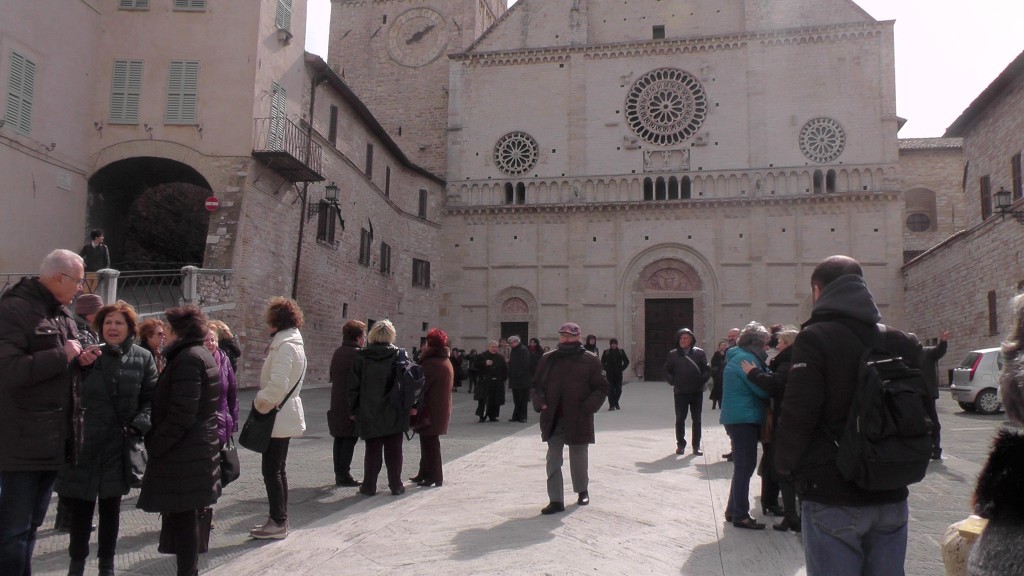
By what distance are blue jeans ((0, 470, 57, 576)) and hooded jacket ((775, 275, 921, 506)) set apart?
389 centimetres

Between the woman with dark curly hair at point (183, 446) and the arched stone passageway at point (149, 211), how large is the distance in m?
13.4

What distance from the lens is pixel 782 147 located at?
31.4 meters

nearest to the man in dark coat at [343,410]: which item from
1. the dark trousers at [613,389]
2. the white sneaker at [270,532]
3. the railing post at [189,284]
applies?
the white sneaker at [270,532]

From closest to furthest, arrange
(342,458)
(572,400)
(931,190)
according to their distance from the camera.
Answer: (572,400), (342,458), (931,190)

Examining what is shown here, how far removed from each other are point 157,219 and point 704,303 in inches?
828

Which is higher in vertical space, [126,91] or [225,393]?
[126,91]

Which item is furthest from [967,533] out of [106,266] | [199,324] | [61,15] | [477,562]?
[61,15]

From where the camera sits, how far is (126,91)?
59.0 feet

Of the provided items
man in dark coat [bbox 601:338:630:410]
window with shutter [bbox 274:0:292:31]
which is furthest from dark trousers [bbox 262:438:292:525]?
window with shutter [bbox 274:0:292:31]

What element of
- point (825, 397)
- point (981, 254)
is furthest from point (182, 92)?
point (981, 254)

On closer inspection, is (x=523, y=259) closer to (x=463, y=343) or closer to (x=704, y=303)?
(x=463, y=343)

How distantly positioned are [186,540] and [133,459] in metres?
0.69

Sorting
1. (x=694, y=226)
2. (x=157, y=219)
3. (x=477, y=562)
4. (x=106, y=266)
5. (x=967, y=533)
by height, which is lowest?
(x=477, y=562)

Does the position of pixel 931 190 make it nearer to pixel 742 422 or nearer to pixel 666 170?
pixel 666 170
